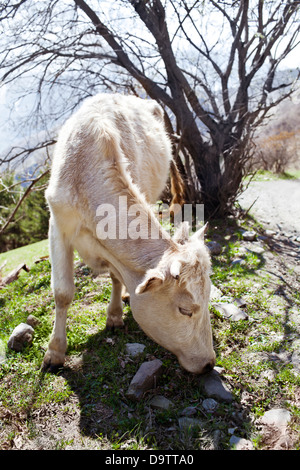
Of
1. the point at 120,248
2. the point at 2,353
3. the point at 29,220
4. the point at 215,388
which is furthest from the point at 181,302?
the point at 29,220

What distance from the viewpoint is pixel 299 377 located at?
3172 mm

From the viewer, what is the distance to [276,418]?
8.89 feet

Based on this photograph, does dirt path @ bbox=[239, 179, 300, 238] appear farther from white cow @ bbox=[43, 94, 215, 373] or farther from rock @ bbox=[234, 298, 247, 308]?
white cow @ bbox=[43, 94, 215, 373]

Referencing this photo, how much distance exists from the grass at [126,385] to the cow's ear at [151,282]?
0.96 metres

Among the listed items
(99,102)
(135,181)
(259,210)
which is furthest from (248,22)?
(135,181)

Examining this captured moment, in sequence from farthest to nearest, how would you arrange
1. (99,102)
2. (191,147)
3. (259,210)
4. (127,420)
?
(259,210), (191,147), (99,102), (127,420)

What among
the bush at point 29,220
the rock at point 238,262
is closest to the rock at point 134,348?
the rock at point 238,262

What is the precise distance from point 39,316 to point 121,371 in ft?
5.25

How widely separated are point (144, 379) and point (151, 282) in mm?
934

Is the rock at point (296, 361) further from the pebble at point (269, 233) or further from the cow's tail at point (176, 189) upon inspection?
the cow's tail at point (176, 189)

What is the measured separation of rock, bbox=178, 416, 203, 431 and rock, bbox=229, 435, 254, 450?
0.81 ft

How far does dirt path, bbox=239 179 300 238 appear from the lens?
763 centimetres

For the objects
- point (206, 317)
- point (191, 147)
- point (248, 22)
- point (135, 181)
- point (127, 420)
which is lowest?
point (127, 420)

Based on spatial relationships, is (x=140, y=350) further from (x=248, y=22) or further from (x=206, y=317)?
(x=248, y=22)
